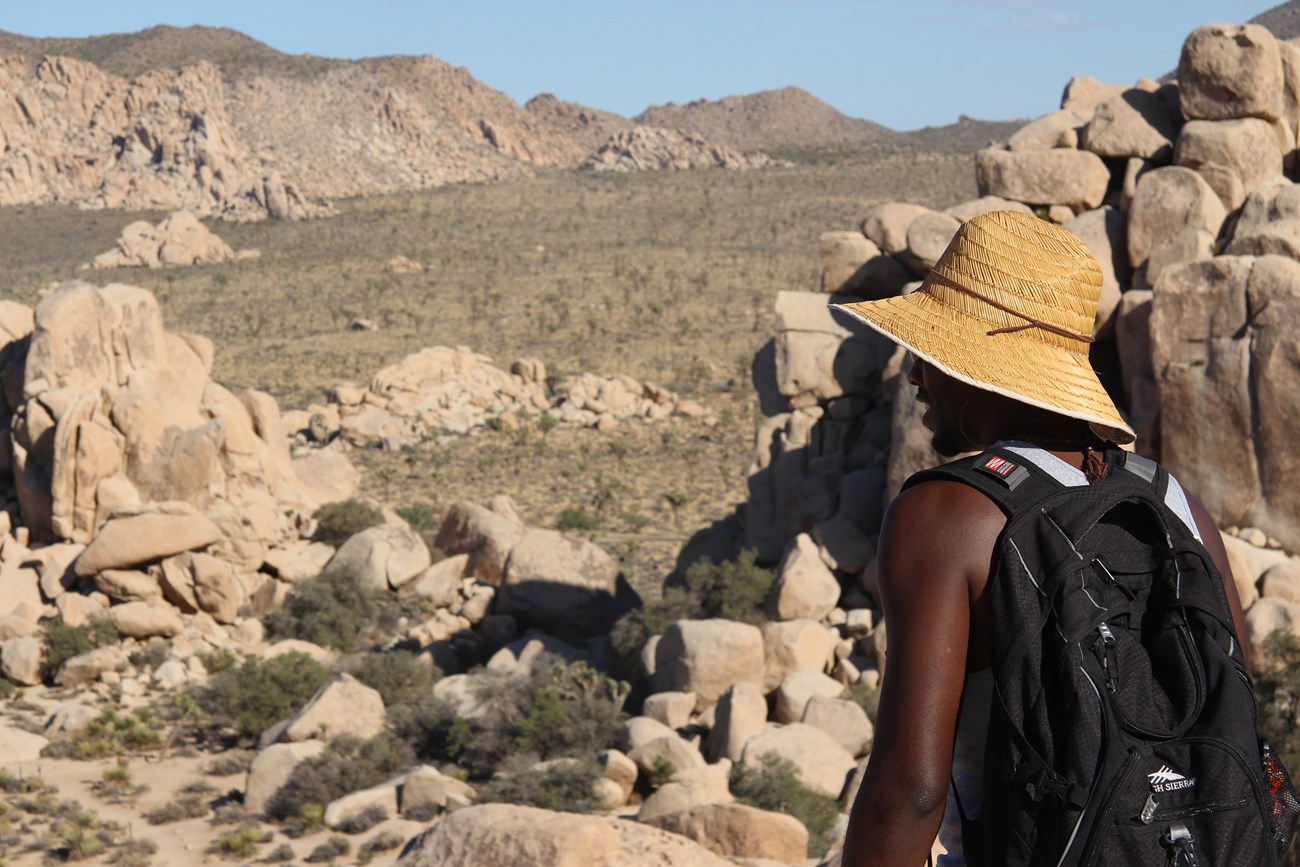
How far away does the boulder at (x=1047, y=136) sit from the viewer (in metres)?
13.4

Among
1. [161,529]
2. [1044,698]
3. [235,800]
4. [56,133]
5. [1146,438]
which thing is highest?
[56,133]

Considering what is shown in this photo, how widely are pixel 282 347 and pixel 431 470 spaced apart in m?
14.8

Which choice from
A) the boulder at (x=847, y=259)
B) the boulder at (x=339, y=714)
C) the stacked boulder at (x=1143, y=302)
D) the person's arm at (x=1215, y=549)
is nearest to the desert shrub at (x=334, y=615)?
the boulder at (x=339, y=714)

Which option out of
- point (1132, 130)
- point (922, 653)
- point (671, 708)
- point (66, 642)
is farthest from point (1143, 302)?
point (66, 642)

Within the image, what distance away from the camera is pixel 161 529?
1447 cm

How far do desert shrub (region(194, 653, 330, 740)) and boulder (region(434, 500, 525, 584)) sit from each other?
11.3ft

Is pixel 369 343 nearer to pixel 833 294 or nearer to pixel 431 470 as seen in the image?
pixel 431 470

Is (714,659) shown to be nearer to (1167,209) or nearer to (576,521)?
(1167,209)

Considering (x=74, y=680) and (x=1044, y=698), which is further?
(x=74, y=680)

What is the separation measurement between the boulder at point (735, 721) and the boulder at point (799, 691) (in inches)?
8.7

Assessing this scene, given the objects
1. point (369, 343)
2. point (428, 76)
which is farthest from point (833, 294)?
point (428, 76)

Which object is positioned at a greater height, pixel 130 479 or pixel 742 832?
pixel 130 479

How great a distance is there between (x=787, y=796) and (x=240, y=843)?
3.85m

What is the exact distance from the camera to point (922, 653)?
203 centimetres
